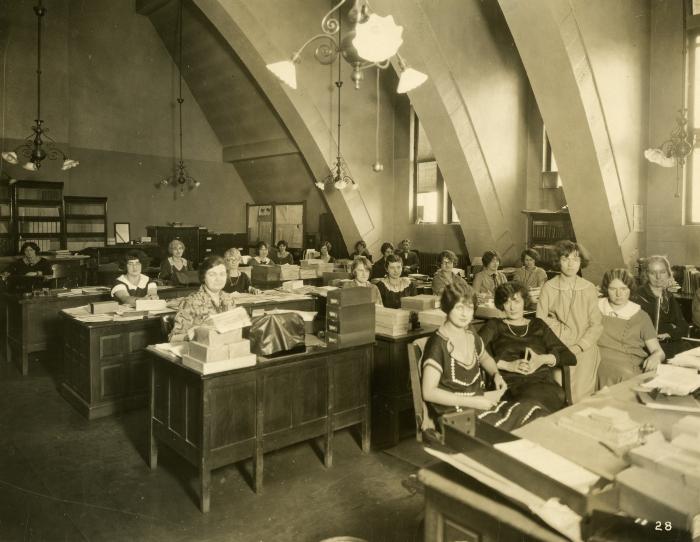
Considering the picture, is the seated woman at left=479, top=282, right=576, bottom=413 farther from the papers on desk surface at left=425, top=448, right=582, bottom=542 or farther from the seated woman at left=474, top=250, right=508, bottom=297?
the seated woman at left=474, top=250, right=508, bottom=297

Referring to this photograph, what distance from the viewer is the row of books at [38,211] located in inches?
492

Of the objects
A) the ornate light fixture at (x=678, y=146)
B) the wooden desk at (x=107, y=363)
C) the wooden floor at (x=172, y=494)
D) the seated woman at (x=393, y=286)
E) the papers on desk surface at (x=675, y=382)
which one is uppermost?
the ornate light fixture at (x=678, y=146)

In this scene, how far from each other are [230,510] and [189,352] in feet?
3.27

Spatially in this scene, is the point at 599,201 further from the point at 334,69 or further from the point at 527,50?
the point at 334,69

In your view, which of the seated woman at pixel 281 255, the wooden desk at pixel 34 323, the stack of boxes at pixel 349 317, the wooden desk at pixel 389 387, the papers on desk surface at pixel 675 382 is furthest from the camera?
the seated woman at pixel 281 255

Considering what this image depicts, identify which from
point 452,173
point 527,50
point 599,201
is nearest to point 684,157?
point 599,201

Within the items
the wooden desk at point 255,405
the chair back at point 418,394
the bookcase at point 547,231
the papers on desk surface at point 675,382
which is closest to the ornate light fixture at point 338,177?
the bookcase at point 547,231

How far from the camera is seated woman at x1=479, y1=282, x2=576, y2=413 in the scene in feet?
12.9

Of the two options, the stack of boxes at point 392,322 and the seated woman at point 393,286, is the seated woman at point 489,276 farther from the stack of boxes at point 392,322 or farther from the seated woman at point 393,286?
the stack of boxes at point 392,322

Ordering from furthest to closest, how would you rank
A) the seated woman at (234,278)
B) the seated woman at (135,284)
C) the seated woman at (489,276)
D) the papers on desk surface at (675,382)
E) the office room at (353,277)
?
the seated woman at (489,276)
the seated woman at (234,278)
the seated woman at (135,284)
the office room at (353,277)
the papers on desk surface at (675,382)

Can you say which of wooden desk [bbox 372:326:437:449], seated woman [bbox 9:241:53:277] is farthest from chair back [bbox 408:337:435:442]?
seated woman [bbox 9:241:53:277]

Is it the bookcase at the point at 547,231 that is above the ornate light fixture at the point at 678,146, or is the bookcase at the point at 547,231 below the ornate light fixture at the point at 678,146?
below

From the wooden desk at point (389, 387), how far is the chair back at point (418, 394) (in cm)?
99

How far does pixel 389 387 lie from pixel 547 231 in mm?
7237
